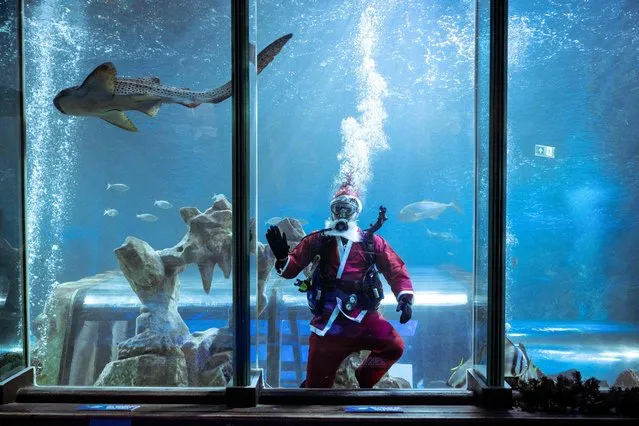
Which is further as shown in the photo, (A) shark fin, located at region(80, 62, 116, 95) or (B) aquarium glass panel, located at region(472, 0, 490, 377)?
(A) shark fin, located at region(80, 62, 116, 95)

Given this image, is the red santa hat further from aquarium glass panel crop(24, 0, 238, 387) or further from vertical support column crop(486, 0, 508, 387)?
vertical support column crop(486, 0, 508, 387)

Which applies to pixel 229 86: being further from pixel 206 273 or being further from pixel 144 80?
pixel 206 273

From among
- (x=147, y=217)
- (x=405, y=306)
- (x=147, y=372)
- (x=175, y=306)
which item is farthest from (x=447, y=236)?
(x=147, y=372)

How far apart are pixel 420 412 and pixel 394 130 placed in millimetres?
1844

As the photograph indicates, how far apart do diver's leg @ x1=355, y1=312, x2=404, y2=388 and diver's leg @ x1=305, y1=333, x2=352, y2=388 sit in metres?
0.12

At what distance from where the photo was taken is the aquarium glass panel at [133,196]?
280 cm

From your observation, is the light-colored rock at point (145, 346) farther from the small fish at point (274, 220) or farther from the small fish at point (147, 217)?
the small fish at point (274, 220)

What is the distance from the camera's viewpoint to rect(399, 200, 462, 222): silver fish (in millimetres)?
2900

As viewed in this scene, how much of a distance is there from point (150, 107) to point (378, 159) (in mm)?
1648

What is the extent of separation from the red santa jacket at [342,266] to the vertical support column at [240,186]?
502mm

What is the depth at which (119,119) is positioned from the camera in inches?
113

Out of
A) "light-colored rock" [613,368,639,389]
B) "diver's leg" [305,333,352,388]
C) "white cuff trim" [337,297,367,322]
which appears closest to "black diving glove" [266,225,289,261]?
"white cuff trim" [337,297,367,322]

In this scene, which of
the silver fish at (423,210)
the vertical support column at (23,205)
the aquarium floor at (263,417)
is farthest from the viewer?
the silver fish at (423,210)

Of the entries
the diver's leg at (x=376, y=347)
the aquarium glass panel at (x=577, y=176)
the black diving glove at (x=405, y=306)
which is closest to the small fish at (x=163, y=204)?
the diver's leg at (x=376, y=347)
